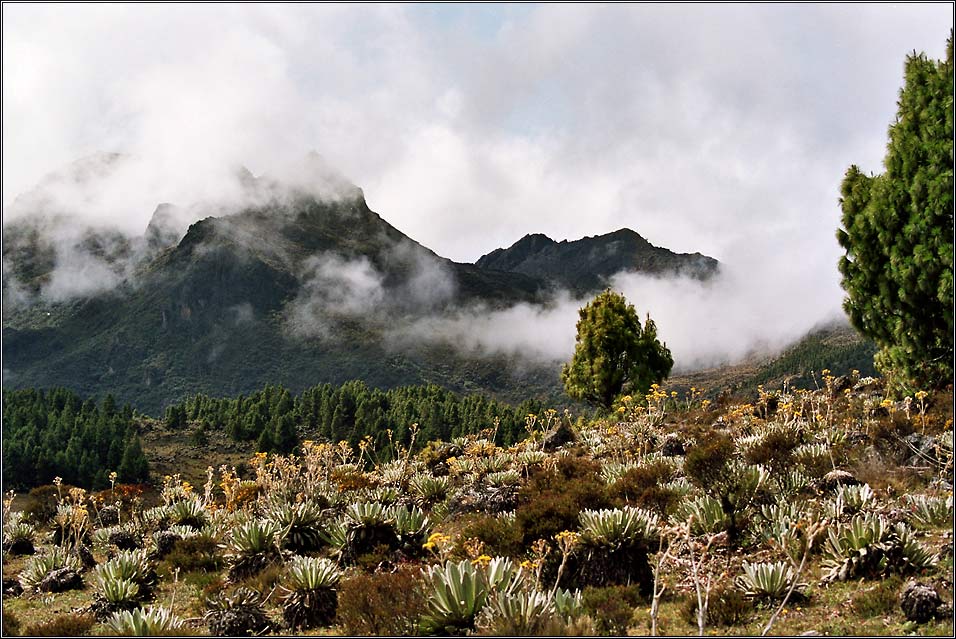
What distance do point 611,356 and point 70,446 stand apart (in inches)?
2755

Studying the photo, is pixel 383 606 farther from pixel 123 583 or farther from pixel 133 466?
pixel 133 466

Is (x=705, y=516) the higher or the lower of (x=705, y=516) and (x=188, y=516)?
the higher

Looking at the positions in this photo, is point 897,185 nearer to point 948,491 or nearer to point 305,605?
point 948,491

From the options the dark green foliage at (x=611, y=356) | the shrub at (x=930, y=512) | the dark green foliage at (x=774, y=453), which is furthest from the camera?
the dark green foliage at (x=611, y=356)

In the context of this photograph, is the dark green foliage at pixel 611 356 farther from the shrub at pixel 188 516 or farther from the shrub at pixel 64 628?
the shrub at pixel 64 628

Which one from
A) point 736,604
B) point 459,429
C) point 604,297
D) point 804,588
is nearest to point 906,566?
point 804,588

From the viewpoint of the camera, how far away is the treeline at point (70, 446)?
238 ft

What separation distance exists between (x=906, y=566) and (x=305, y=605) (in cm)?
650

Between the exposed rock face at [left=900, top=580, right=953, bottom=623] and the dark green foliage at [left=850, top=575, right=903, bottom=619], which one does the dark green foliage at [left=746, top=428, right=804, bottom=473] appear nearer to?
the dark green foliage at [left=850, top=575, right=903, bottom=619]

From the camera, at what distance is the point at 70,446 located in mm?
78625

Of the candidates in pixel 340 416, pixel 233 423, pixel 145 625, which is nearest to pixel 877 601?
pixel 145 625

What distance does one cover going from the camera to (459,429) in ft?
282

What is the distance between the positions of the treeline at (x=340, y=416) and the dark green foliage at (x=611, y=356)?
150 feet

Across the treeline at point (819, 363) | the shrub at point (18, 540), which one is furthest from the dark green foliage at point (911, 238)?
the treeline at point (819, 363)
